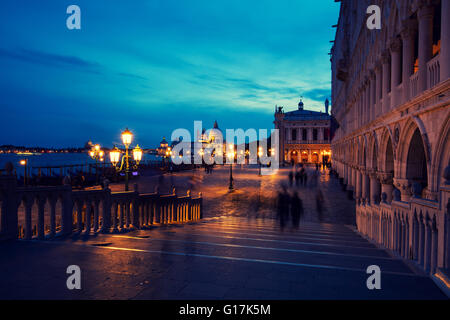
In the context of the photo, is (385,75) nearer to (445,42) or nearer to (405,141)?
(405,141)

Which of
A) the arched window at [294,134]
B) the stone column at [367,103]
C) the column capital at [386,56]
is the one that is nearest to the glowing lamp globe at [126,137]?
the column capital at [386,56]

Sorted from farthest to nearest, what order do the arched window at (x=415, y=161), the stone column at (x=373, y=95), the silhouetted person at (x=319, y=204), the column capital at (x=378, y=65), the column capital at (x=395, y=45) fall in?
1. the silhouetted person at (x=319, y=204)
2. the stone column at (x=373, y=95)
3. the column capital at (x=378, y=65)
4. the column capital at (x=395, y=45)
5. the arched window at (x=415, y=161)

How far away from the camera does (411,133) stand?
890 cm

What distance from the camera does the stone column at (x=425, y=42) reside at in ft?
25.9

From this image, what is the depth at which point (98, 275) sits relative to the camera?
369cm

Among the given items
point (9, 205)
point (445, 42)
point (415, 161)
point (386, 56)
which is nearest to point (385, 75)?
point (386, 56)

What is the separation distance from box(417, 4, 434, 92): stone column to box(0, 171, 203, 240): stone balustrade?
828 centimetres

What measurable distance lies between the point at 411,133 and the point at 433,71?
2056mm

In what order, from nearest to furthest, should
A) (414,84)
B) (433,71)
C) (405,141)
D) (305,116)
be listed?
(433,71) → (414,84) → (405,141) → (305,116)

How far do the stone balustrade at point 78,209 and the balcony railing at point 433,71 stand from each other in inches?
320

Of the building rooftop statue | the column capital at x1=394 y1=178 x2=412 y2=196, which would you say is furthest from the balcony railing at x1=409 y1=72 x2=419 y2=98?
the building rooftop statue

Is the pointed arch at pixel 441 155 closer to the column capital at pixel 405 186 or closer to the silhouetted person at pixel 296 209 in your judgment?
the column capital at pixel 405 186

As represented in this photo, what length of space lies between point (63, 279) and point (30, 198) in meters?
2.92

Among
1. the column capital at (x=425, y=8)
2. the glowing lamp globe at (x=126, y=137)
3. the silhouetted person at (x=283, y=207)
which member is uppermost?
the column capital at (x=425, y=8)
